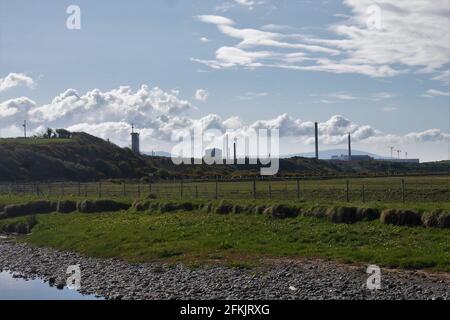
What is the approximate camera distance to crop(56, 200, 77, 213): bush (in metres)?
48.9

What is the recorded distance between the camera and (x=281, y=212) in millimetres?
33531

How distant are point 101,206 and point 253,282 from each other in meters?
27.7

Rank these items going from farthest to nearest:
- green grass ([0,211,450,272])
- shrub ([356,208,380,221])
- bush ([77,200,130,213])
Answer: bush ([77,200,130,213]) → shrub ([356,208,380,221]) → green grass ([0,211,450,272])

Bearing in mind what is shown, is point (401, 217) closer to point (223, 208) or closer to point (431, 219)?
point (431, 219)

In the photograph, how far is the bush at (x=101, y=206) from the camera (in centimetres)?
4648

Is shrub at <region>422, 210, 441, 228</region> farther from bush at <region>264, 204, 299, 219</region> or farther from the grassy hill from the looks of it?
the grassy hill

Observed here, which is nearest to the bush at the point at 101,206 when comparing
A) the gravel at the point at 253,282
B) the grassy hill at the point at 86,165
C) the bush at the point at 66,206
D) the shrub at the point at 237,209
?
the bush at the point at 66,206

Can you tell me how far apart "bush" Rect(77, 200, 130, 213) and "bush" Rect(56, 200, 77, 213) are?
1.05 meters

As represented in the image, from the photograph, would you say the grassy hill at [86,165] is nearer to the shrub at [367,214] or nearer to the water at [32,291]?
the shrub at [367,214]

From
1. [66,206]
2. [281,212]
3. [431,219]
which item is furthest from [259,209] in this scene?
[66,206]

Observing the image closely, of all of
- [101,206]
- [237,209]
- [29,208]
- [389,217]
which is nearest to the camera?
[389,217]

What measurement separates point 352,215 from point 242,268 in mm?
8599

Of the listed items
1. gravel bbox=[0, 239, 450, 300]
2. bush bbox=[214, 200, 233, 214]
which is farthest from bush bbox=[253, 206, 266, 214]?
gravel bbox=[0, 239, 450, 300]
